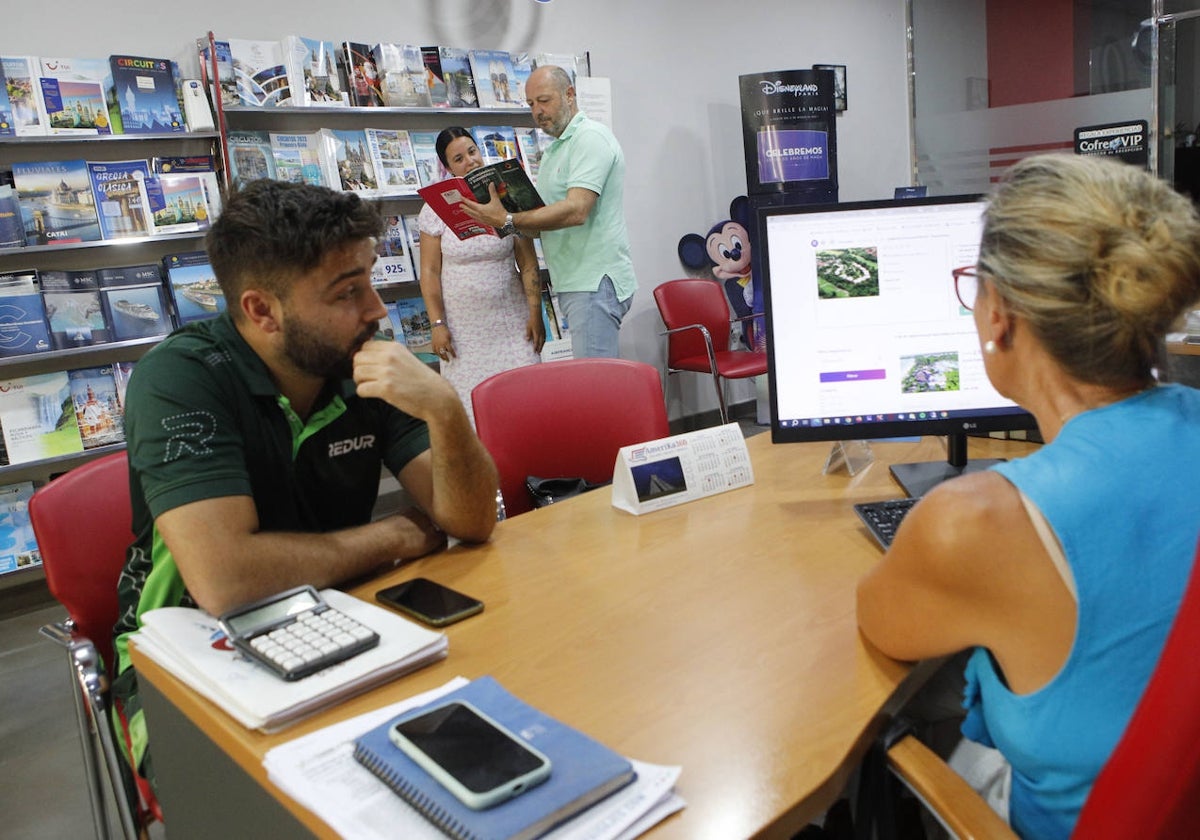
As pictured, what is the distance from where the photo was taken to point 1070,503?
82 centimetres

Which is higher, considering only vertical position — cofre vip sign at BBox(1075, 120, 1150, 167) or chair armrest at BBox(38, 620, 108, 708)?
cofre vip sign at BBox(1075, 120, 1150, 167)

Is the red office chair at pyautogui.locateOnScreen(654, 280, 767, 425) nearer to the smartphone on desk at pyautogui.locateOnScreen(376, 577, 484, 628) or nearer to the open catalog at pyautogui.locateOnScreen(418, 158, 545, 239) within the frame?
the open catalog at pyautogui.locateOnScreen(418, 158, 545, 239)

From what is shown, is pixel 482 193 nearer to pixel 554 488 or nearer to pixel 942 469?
pixel 554 488

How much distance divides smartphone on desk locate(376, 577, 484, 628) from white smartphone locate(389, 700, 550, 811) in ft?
1.04

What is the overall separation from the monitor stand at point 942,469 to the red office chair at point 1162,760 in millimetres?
986

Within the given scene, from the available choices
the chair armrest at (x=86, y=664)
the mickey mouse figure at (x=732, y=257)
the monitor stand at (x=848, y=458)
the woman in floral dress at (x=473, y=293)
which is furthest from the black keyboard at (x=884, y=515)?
the mickey mouse figure at (x=732, y=257)

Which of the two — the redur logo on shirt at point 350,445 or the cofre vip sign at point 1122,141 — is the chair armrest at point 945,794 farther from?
the cofre vip sign at point 1122,141

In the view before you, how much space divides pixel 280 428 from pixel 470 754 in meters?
0.87

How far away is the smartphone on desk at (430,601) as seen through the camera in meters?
1.25

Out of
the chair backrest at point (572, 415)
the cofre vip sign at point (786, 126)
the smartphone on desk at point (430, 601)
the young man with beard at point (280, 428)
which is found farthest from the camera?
the cofre vip sign at point (786, 126)

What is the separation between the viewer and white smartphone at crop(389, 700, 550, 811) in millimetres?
791

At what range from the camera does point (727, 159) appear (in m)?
5.74

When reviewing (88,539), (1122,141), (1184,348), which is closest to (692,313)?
(1122,141)

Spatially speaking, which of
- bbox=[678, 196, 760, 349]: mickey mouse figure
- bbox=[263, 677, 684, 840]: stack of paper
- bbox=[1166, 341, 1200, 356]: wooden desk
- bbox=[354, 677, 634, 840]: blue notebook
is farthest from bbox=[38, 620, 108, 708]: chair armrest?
bbox=[678, 196, 760, 349]: mickey mouse figure
